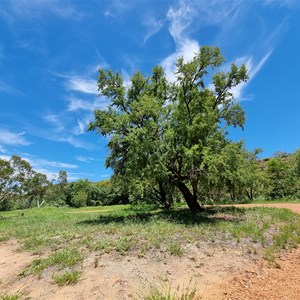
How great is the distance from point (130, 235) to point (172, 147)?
20.1 ft

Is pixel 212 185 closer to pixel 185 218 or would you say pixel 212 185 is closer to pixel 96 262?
pixel 185 218

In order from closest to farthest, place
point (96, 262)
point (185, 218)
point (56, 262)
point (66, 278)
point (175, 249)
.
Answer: point (66, 278), point (96, 262), point (56, 262), point (175, 249), point (185, 218)

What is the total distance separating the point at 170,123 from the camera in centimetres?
1538

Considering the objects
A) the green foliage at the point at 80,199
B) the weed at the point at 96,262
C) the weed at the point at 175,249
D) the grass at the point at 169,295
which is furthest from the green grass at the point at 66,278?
the green foliage at the point at 80,199

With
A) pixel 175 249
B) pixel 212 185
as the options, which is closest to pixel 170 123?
pixel 212 185

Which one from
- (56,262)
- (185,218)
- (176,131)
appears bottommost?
(56,262)

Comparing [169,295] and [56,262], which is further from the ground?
[56,262]

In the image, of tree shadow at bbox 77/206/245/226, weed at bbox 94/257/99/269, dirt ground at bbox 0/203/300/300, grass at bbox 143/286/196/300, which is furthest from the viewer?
tree shadow at bbox 77/206/245/226

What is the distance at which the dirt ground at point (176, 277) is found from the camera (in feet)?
17.5

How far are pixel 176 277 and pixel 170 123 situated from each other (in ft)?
33.8

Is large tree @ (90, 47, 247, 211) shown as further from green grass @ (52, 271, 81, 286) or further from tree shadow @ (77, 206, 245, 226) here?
green grass @ (52, 271, 81, 286)

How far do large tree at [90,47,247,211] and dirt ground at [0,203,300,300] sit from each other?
6.49m

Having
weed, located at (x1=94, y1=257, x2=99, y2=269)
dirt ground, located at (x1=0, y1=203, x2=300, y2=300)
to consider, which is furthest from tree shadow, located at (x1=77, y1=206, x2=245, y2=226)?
weed, located at (x1=94, y1=257, x2=99, y2=269)

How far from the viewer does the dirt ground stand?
534 centimetres
